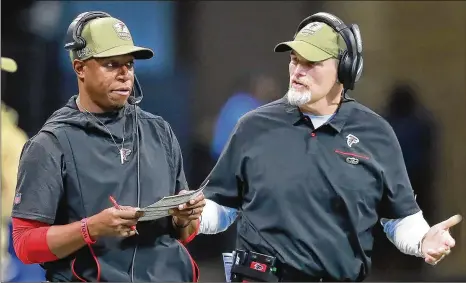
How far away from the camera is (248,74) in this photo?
2.72 m

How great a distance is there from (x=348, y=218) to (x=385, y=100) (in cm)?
59

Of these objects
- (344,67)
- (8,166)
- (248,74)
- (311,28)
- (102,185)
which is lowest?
(8,166)

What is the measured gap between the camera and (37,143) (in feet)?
6.58

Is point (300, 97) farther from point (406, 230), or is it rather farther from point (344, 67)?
point (406, 230)

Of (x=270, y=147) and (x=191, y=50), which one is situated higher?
(x=191, y=50)

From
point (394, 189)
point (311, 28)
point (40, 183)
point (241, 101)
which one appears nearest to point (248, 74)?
point (241, 101)

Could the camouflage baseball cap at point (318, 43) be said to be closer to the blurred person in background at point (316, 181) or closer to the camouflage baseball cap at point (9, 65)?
the blurred person in background at point (316, 181)

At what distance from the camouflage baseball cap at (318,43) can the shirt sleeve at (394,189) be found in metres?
0.34

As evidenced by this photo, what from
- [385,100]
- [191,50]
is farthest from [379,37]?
[191,50]

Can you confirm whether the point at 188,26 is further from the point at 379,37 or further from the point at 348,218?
the point at 348,218

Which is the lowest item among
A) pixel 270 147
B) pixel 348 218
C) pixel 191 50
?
pixel 348 218

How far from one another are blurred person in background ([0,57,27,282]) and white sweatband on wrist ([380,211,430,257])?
126 cm

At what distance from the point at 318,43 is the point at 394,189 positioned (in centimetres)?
52

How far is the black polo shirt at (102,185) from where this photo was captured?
200 cm
